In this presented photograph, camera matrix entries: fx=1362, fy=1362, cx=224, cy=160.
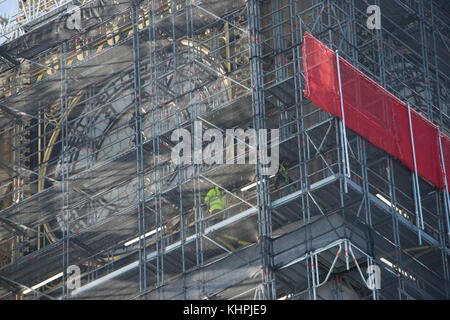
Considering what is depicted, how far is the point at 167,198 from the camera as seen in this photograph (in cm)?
3381

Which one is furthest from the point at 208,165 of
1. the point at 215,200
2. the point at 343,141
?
the point at 343,141

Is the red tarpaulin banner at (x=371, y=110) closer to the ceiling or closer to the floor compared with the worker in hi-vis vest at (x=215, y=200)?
closer to the ceiling

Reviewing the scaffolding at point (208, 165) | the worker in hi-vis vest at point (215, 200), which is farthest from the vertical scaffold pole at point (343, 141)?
the worker in hi-vis vest at point (215, 200)

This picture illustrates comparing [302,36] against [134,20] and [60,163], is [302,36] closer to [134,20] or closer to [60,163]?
[134,20]

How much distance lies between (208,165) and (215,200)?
1060 mm

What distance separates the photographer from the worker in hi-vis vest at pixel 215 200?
33500mm

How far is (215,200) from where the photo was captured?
110 ft

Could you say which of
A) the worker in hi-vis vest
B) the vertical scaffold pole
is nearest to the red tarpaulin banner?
the vertical scaffold pole

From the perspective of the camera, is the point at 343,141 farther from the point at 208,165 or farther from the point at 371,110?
the point at 208,165

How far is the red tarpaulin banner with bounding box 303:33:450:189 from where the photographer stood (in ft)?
105

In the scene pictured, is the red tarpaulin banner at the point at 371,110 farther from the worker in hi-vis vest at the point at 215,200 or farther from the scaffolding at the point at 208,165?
the worker in hi-vis vest at the point at 215,200

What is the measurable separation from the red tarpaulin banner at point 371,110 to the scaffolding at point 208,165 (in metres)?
0.33
